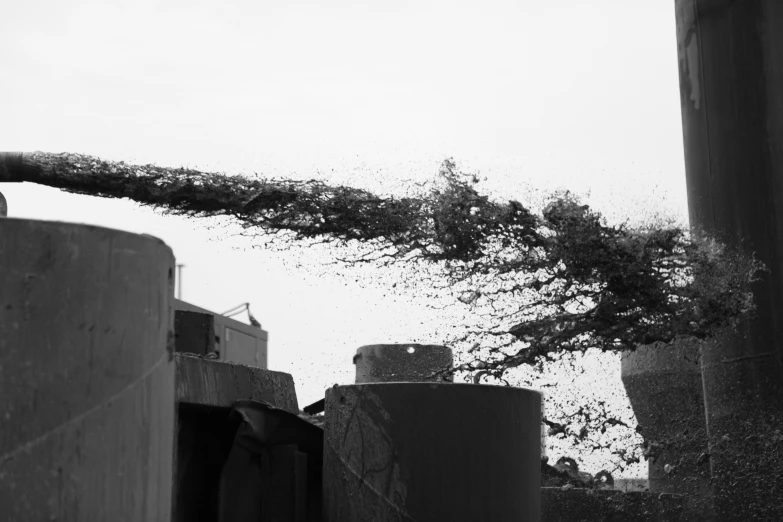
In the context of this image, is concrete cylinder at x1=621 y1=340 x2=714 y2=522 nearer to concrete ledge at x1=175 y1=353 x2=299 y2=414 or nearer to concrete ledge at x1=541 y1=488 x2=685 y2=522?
concrete ledge at x1=541 y1=488 x2=685 y2=522

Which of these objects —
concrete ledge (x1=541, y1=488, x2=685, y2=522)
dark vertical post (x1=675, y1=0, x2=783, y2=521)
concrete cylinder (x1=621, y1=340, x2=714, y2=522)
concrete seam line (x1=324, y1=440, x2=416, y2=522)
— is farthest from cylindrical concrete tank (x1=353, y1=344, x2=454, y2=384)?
concrete seam line (x1=324, y1=440, x2=416, y2=522)

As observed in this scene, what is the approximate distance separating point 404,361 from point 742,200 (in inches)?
150

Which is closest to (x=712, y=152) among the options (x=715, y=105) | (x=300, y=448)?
(x=715, y=105)

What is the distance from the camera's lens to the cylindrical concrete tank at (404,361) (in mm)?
10820

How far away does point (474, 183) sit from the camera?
31.5 ft

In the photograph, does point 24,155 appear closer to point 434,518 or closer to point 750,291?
point 434,518

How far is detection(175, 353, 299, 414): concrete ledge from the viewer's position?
5.63 meters

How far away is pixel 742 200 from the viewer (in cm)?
1022

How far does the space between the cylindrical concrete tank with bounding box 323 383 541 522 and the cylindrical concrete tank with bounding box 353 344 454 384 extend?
528cm

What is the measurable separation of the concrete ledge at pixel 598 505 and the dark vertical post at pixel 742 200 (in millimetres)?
1245

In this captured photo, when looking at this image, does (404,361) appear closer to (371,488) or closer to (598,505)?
(598,505)

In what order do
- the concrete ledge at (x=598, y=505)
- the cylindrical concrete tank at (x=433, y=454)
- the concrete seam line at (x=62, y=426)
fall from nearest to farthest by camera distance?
the concrete seam line at (x=62, y=426)
the cylindrical concrete tank at (x=433, y=454)
the concrete ledge at (x=598, y=505)

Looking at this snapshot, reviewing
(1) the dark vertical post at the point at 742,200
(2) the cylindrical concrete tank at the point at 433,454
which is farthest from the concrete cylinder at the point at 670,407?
(2) the cylindrical concrete tank at the point at 433,454

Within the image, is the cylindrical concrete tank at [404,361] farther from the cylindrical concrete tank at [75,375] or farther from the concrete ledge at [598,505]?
the cylindrical concrete tank at [75,375]
